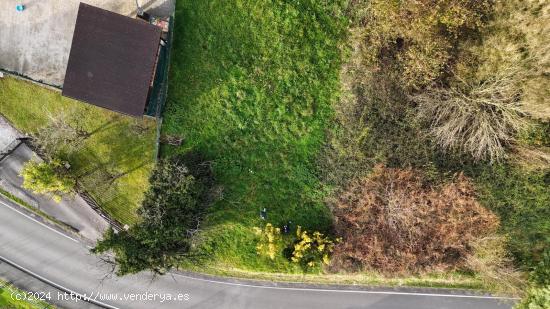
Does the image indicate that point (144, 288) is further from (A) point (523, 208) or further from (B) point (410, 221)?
(A) point (523, 208)

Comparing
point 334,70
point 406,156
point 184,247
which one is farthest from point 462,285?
point 184,247

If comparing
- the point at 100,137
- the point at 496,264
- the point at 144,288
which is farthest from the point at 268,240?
the point at 496,264

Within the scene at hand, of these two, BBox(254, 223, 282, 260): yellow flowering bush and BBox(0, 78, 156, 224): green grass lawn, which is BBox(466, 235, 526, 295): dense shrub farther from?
BBox(0, 78, 156, 224): green grass lawn

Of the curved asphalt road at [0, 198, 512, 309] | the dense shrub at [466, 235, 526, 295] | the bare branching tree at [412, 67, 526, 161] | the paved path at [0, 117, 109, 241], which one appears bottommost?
the curved asphalt road at [0, 198, 512, 309]

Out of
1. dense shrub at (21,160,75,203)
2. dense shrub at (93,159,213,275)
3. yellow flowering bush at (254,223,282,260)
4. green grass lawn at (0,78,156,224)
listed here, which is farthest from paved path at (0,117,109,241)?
yellow flowering bush at (254,223,282,260)

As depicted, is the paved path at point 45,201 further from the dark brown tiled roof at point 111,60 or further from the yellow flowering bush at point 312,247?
the yellow flowering bush at point 312,247

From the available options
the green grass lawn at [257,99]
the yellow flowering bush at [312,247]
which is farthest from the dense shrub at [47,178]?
the yellow flowering bush at [312,247]
